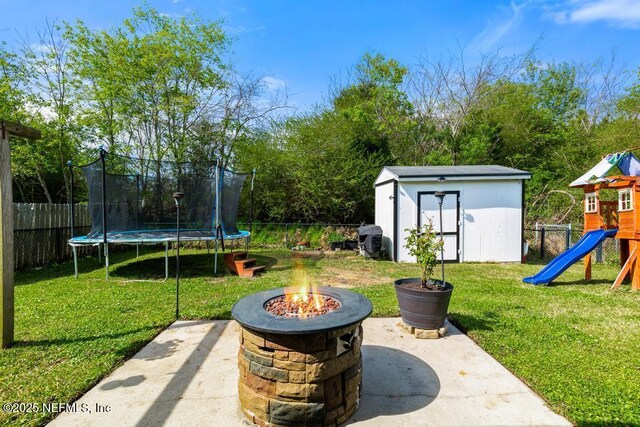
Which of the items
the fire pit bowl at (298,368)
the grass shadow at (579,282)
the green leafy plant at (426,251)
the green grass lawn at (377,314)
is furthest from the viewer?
the grass shadow at (579,282)

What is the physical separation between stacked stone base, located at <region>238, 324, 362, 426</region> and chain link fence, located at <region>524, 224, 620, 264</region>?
9187 millimetres

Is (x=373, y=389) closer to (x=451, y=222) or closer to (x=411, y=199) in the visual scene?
(x=411, y=199)

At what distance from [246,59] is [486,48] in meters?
11.4

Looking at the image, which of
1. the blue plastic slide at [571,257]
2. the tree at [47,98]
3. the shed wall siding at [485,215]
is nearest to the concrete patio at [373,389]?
the blue plastic slide at [571,257]

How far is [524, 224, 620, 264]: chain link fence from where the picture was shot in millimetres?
8102

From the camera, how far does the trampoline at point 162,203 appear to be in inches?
250

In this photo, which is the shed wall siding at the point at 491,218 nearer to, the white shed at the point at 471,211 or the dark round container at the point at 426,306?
the white shed at the point at 471,211

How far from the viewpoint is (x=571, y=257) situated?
18.8 feet

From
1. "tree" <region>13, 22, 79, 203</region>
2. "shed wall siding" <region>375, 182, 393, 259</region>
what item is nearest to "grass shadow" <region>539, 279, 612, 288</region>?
"shed wall siding" <region>375, 182, 393, 259</region>

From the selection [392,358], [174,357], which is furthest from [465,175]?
[174,357]

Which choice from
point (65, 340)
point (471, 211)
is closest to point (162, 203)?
point (65, 340)

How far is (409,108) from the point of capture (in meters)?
15.4

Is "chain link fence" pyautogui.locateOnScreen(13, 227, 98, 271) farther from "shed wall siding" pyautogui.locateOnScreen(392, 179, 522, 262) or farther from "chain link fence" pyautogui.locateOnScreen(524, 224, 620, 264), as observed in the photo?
"chain link fence" pyautogui.locateOnScreen(524, 224, 620, 264)

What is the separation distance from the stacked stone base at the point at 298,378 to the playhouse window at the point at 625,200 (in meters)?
6.40
